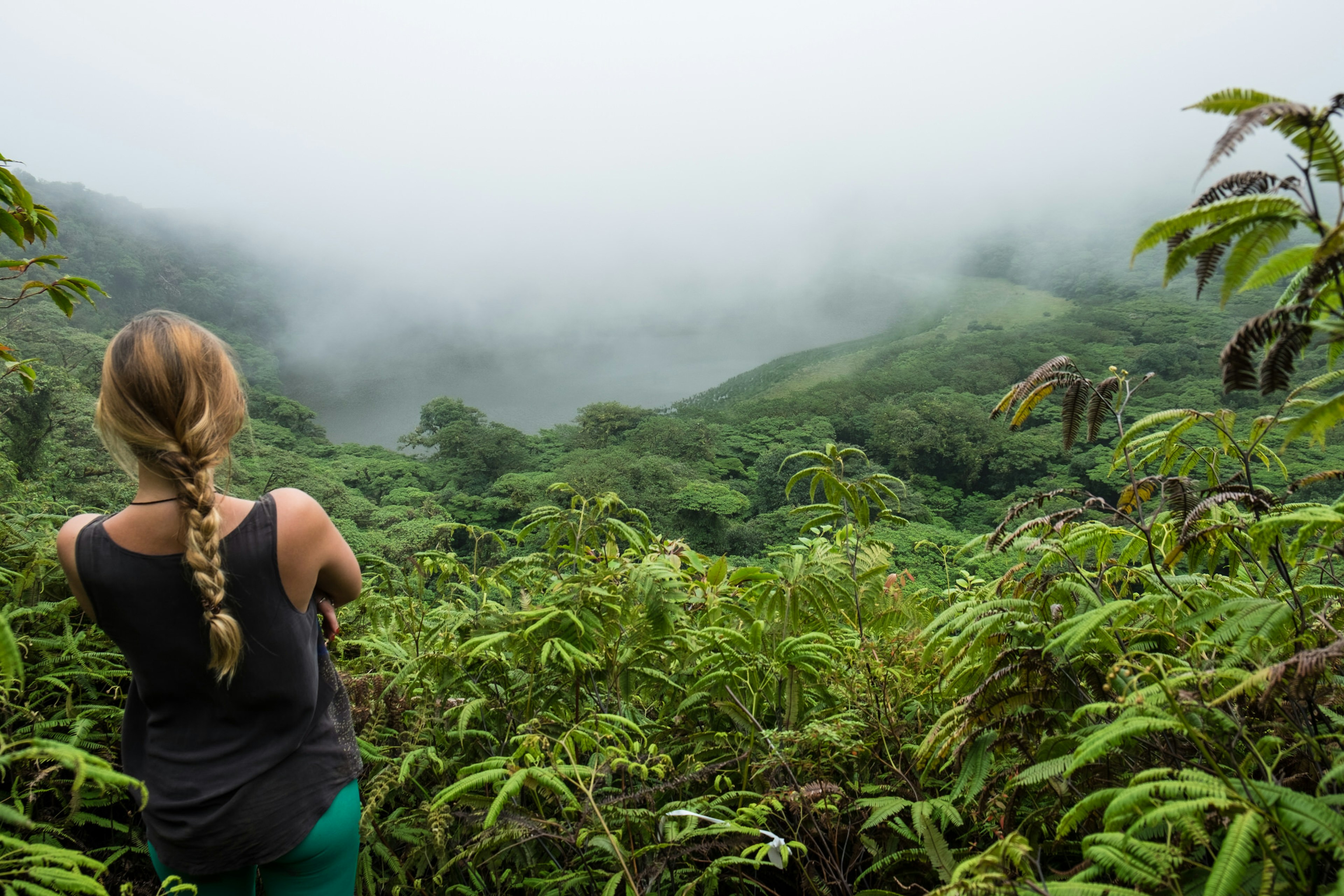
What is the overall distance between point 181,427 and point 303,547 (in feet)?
0.87

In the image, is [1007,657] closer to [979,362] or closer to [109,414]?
[109,414]

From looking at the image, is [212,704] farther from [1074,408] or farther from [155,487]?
[1074,408]

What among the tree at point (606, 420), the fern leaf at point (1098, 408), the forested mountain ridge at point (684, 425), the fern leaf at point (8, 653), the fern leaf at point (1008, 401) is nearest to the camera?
the fern leaf at point (8, 653)

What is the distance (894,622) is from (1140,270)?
73545 millimetres

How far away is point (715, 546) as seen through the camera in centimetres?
2261

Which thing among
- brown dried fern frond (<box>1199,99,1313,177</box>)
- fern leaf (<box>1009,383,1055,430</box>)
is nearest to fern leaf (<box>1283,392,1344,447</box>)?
brown dried fern frond (<box>1199,99,1313,177</box>)

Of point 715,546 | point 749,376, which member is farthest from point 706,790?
point 749,376

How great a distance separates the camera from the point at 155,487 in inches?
39.8

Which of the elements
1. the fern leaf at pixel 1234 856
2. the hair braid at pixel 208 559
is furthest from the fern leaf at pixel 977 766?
the hair braid at pixel 208 559

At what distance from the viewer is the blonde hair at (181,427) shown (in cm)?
96

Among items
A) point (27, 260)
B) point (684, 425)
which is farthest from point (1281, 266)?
point (684, 425)

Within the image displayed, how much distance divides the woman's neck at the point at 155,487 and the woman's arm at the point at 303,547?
0.14 metres

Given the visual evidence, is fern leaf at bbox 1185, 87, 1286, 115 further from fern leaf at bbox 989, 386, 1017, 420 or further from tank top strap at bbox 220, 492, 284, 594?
tank top strap at bbox 220, 492, 284, 594

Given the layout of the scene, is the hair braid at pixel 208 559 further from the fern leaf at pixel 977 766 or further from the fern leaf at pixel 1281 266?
the fern leaf at pixel 1281 266
